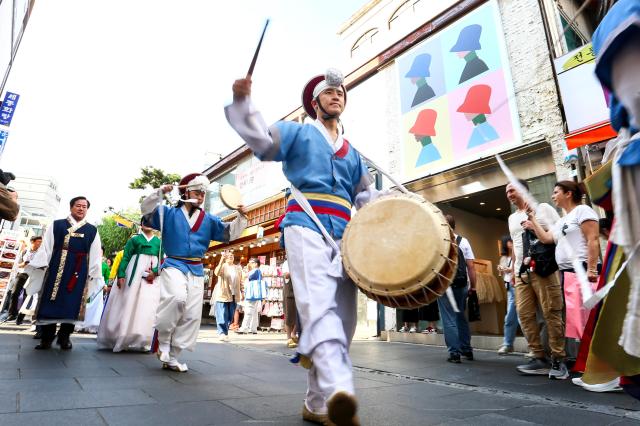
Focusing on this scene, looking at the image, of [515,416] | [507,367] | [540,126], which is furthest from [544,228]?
[540,126]

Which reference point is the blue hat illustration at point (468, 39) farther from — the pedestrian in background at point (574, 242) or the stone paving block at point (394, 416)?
the stone paving block at point (394, 416)

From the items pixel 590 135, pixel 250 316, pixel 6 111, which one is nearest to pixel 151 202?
pixel 590 135

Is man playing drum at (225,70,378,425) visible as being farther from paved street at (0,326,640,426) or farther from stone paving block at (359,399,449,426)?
paved street at (0,326,640,426)

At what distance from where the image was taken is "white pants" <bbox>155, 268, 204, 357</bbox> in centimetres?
371

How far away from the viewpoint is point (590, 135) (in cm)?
586

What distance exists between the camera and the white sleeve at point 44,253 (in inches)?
193

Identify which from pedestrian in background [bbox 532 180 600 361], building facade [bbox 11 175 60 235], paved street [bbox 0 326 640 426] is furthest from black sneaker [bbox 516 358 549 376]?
building facade [bbox 11 175 60 235]

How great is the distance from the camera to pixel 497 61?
8.02 meters

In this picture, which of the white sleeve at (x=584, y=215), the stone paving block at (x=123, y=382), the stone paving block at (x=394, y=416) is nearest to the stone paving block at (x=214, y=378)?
the stone paving block at (x=123, y=382)

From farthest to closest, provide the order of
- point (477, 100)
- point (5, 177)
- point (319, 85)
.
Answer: point (477, 100), point (5, 177), point (319, 85)

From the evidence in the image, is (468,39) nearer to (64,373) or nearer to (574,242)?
(574,242)

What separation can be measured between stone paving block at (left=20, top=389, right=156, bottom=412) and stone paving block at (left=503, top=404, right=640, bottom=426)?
85.5 inches

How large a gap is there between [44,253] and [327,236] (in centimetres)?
455

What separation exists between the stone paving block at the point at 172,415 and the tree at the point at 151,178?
861 inches
